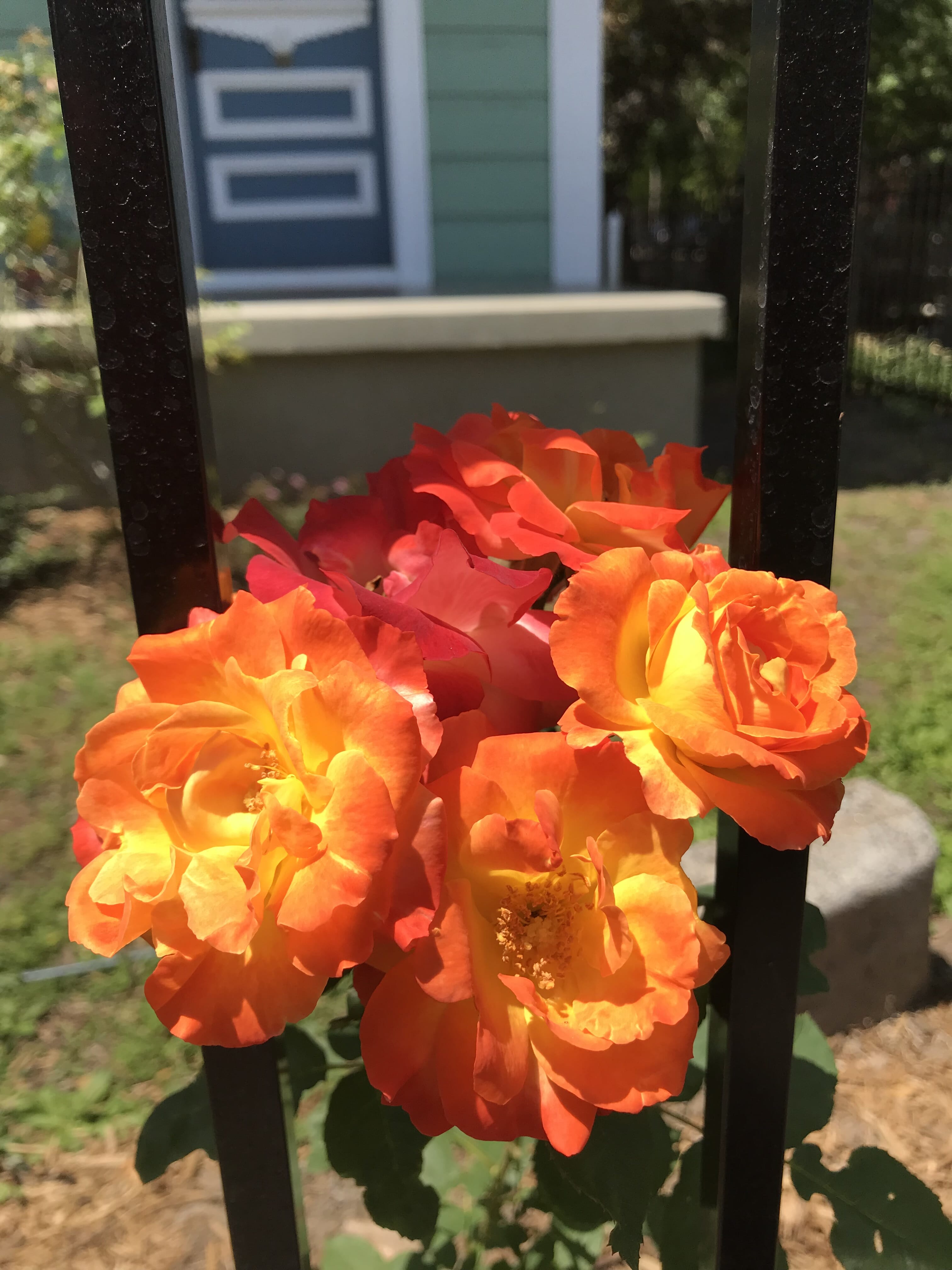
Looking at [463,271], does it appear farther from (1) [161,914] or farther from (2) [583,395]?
(1) [161,914]

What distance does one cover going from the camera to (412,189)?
549 centimetres

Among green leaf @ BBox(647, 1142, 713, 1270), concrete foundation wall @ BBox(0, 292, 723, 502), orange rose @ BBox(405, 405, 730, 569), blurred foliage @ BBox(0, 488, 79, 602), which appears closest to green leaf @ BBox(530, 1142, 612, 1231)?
green leaf @ BBox(647, 1142, 713, 1270)

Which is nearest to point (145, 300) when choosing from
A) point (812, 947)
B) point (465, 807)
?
point (465, 807)

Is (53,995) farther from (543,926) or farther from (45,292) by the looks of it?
(45,292)

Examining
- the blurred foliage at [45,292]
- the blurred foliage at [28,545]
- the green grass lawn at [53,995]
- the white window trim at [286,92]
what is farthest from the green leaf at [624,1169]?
the white window trim at [286,92]

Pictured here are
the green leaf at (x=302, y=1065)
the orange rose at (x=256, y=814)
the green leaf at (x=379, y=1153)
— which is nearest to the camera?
the orange rose at (x=256, y=814)

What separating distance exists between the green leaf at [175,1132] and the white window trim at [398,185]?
4.65 metres

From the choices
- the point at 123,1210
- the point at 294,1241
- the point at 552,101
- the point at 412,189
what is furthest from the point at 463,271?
the point at 294,1241

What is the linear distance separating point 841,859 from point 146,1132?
1.58 meters

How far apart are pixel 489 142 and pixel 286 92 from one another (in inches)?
46.2

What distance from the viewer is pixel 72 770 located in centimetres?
321

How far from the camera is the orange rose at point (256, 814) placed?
1.97ft

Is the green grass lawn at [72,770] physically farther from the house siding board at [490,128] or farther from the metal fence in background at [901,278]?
the metal fence in background at [901,278]

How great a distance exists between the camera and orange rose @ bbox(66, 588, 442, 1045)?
23.6 inches
